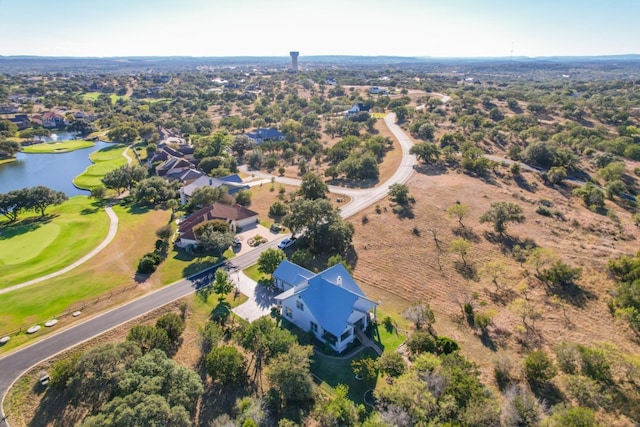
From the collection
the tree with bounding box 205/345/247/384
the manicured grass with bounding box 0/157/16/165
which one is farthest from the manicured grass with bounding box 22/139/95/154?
the tree with bounding box 205/345/247/384

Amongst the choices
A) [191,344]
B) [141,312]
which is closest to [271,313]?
[191,344]

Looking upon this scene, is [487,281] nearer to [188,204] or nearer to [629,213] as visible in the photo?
[629,213]

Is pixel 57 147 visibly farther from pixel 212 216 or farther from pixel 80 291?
pixel 80 291

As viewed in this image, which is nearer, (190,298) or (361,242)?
(190,298)

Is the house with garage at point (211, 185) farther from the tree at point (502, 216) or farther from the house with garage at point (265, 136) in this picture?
the tree at point (502, 216)

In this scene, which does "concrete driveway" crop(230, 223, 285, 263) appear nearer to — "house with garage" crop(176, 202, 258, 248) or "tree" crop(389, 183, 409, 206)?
"house with garage" crop(176, 202, 258, 248)

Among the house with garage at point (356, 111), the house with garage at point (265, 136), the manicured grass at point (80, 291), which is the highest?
the house with garage at point (356, 111)

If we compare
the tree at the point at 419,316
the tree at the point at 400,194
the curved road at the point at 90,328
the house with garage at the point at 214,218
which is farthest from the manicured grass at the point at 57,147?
the tree at the point at 419,316
